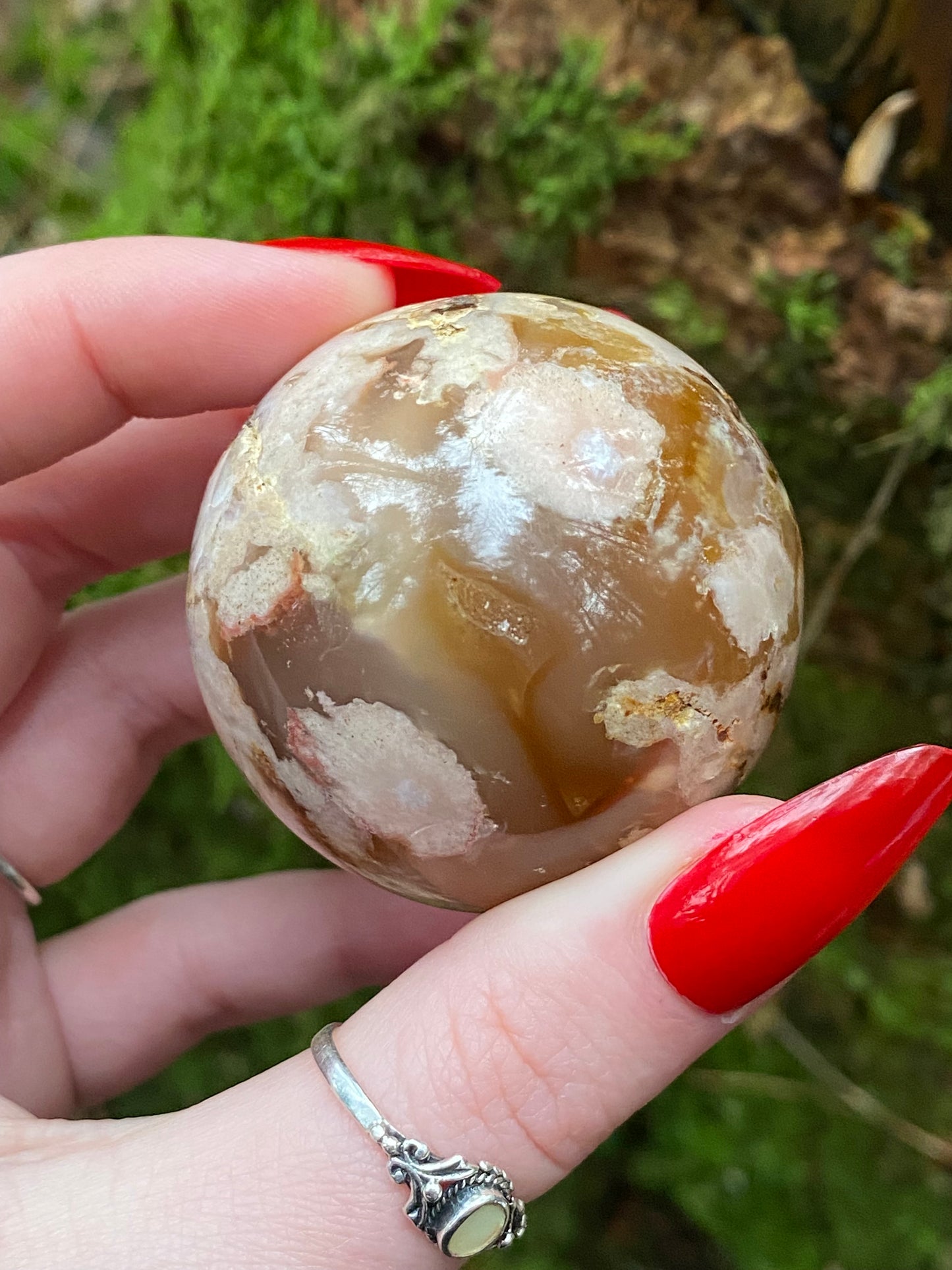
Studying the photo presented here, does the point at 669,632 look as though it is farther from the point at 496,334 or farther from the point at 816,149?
the point at 816,149

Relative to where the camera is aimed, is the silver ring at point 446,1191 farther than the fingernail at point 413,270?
No

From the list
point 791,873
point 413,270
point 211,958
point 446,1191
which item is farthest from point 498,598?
point 211,958

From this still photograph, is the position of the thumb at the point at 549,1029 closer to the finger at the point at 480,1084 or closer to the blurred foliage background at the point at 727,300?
the finger at the point at 480,1084

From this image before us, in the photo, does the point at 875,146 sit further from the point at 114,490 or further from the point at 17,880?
the point at 17,880

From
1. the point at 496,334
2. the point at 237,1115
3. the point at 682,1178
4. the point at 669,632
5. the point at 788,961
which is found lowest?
the point at 682,1178

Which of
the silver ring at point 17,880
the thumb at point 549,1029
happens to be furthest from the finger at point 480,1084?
the silver ring at point 17,880

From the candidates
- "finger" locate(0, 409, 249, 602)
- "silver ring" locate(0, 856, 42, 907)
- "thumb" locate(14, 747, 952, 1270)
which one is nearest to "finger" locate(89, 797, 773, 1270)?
"thumb" locate(14, 747, 952, 1270)

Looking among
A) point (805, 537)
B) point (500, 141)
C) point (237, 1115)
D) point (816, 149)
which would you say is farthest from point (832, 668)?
point (237, 1115)

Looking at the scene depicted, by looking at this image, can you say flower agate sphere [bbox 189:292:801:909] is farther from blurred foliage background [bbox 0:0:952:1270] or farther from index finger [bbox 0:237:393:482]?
blurred foliage background [bbox 0:0:952:1270]
